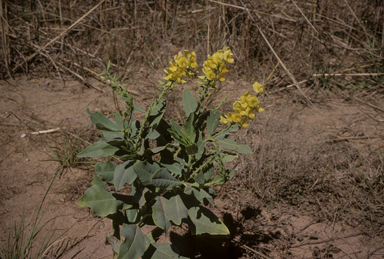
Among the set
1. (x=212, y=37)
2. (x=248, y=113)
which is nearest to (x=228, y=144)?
(x=248, y=113)

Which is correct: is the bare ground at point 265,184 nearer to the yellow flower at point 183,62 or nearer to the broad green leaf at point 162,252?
the broad green leaf at point 162,252

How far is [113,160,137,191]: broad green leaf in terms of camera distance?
1152mm

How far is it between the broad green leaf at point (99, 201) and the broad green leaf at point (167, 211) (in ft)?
0.67

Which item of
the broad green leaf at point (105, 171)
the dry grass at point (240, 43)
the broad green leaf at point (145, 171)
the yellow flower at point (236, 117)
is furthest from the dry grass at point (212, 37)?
the yellow flower at point (236, 117)

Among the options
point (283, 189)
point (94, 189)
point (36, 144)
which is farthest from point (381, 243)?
point (36, 144)

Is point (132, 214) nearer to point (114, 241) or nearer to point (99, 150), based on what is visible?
point (114, 241)

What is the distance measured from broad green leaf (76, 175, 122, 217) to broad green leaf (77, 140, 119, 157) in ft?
0.48

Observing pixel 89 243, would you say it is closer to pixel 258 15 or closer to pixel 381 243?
pixel 381 243

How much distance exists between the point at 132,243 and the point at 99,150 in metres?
0.42

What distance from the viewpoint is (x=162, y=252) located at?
1.38 meters

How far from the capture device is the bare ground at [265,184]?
6.32 ft

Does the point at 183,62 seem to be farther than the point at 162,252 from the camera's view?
→ No

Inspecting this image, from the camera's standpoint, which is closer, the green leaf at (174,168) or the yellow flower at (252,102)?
the yellow flower at (252,102)

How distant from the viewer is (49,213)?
1983 millimetres
